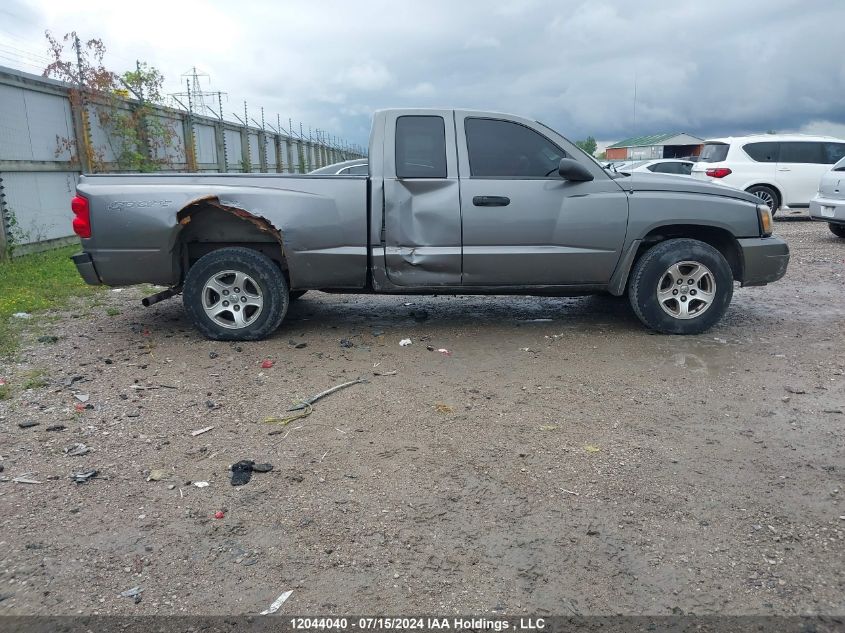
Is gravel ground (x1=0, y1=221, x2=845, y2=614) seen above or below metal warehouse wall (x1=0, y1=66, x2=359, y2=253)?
below

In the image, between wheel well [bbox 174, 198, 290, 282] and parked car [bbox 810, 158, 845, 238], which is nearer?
wheel well [bbox 174, 198, 290, 282]

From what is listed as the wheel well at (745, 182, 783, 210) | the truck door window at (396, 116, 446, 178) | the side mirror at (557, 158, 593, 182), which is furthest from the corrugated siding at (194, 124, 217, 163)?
the side mirror at (557, 158, 593, 182)

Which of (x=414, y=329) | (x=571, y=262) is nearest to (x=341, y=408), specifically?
(x=414, y=329)

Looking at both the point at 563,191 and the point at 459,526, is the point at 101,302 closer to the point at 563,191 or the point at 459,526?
the point at 563,191

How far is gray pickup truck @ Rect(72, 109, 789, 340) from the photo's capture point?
5781 millimetres

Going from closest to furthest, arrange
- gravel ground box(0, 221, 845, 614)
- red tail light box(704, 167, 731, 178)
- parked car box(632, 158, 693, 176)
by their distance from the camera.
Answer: gravel ground box(0, 221, 845, 614)
red tail light box(704, 167, 731, 178)
parked car box(632, 158, 693, 176)

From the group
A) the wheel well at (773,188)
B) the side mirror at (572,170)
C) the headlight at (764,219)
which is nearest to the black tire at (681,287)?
the headlight at (764,219)

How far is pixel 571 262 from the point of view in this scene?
233 inches

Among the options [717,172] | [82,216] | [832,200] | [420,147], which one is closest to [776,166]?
[717,172]

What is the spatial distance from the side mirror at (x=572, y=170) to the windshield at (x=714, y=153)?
38.0 ft

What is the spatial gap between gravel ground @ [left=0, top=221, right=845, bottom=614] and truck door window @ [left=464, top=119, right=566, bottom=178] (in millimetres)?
1451

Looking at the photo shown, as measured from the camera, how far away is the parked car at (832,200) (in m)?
11.6

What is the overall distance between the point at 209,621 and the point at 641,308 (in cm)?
456

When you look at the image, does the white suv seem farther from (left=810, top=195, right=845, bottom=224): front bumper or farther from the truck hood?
the truck hood
